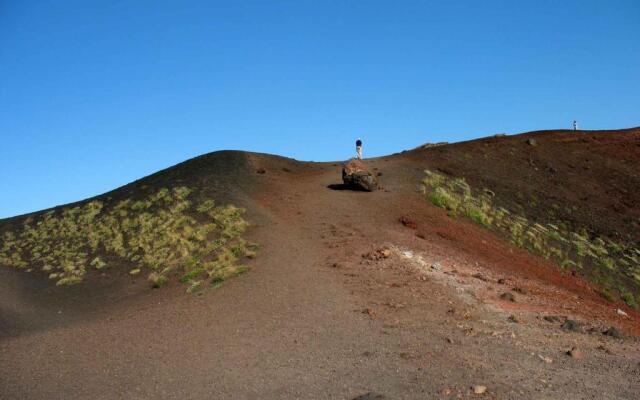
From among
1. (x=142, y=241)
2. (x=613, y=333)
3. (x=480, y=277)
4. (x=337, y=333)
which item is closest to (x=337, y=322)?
(x=337, y=333)

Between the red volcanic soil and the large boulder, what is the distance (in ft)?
2.64

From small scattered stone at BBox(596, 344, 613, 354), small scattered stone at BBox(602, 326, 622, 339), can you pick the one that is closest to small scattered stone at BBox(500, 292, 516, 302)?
small scattered stone at BBox(602, 326, 622, 339)

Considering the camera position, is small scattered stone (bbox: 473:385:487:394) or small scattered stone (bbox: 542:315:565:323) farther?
small scattered stone (bbox: 542:315:565:323)

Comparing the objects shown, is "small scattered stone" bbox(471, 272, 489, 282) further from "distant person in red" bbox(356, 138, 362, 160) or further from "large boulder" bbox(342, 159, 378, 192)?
"distant person in red" bbox(356, 138, 362, 160)

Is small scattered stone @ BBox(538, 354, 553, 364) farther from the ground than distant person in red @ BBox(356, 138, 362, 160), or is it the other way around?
distant person in red @ BBox(356, 138, 362, 160)

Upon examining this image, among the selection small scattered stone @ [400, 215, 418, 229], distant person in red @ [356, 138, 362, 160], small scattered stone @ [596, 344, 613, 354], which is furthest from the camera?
distant person in red @ [356, 138, 362, 160]

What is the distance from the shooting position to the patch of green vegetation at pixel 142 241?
20.7 meters

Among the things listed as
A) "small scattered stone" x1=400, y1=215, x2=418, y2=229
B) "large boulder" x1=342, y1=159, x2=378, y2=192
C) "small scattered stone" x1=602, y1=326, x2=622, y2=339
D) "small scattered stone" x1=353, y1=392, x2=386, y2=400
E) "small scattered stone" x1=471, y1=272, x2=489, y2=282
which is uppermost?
"large boulder" x1=342, y1=159, x2=378, y2=192

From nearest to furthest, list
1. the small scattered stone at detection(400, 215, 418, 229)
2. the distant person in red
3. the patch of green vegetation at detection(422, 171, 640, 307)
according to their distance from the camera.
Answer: the small scattered stone at detection(400, 215, 418, 229) < the patch of green vegetation at detection(422, 171, 640, 307) < the distant person in red

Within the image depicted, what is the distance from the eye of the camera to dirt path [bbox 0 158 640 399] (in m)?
11.2

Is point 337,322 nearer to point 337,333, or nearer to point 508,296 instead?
point 337,333

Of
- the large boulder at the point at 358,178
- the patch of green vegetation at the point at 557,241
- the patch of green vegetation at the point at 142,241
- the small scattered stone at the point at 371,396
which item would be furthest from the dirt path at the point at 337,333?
the large boulder at the point at 358,178

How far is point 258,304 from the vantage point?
16297 mm

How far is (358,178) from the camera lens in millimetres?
27359
